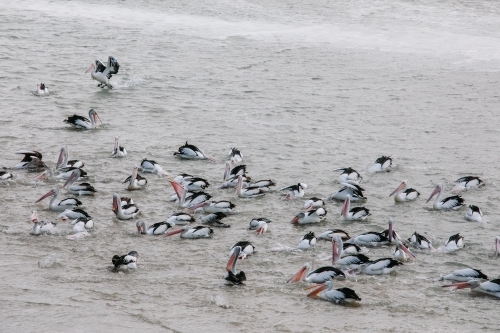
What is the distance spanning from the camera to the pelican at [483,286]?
9609 mm

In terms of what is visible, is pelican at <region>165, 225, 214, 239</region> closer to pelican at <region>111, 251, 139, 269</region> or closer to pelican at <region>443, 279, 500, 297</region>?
pelican at <region>111, 251, 139, 269</region>

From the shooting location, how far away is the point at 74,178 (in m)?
12.6

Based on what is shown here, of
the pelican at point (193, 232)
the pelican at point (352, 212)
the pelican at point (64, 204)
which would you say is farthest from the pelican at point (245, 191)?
the pelican at point (64, 204)

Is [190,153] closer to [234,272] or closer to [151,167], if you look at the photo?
[151,167]

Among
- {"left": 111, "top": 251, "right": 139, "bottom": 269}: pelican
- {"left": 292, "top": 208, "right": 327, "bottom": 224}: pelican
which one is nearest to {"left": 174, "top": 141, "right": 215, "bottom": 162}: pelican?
{"left": 292, "top": 208, "right": 327, "bottom": 224}: pelican

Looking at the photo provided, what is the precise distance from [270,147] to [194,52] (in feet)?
27.0

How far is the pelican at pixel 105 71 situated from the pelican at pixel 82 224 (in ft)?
28.0

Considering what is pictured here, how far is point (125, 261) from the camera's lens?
9617 millimetres

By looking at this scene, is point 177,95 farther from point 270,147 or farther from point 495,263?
point 495,263

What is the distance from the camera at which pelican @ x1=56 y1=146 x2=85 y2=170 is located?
13.3 metres

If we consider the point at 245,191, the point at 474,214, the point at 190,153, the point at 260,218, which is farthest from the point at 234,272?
the point at 190,153

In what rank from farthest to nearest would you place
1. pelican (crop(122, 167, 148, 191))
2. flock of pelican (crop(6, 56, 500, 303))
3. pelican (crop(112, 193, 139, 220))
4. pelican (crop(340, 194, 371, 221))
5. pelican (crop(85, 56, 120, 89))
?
pelican (crop(85, 56, 120, 89)) → pelican (crop(122, 167, 148, 191)) → pelican (crop(340, 194, 371, 221)) → pelican (crop(112, 193, 139, 220)) → flock of pelican (crop(6, 56, 500, 303))

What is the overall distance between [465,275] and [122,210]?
483 cm

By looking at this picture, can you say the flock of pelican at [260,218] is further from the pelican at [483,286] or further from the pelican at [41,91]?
the pelican at [41,91]
